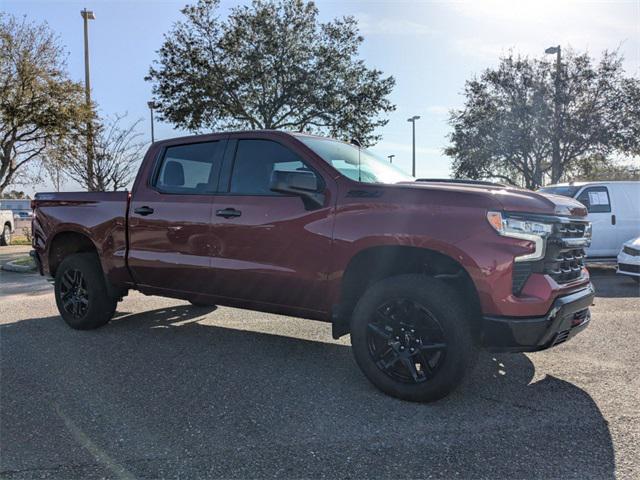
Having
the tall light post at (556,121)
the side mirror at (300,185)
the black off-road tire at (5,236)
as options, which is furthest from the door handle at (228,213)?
the black off-road tire at (5,236)

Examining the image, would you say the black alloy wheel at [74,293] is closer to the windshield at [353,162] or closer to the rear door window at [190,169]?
the rear door window at [190,169]

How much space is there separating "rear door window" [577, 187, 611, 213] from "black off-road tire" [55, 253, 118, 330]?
29.3ft

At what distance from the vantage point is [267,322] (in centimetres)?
596

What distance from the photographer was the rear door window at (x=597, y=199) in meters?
10.0

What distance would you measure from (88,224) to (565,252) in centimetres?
455

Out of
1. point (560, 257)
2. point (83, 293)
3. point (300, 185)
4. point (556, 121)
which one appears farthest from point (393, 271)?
point (556, 121)

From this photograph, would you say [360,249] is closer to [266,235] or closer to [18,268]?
[266,235]

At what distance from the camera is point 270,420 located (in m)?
3.25

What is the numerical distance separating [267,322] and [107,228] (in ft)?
6.75

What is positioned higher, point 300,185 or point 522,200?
point 300,185

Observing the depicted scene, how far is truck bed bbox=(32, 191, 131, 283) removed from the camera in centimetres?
512

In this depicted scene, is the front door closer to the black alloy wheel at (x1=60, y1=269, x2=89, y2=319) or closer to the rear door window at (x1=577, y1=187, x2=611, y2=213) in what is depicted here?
the black alloy wheel at (x1=60, y1=269, x2=89, y2=319)

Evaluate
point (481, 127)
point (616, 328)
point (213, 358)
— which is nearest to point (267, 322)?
point (213, 358)

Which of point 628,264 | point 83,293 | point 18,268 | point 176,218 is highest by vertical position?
point 176,218
